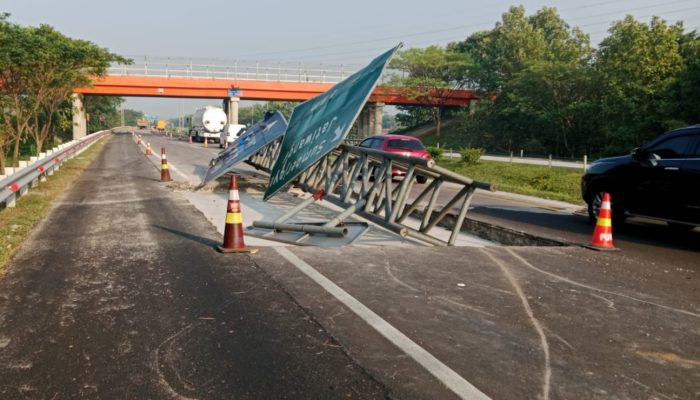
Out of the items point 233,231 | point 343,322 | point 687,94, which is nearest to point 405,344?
point 343,322

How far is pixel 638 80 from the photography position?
123ft

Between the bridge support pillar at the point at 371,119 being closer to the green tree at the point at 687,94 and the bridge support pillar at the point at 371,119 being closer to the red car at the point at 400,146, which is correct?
the green tree at the point at 687,94

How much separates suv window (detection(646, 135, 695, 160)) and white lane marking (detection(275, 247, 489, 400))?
21.6 ft

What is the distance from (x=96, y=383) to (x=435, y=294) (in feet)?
10.7

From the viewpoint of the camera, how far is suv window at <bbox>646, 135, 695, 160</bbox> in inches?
348

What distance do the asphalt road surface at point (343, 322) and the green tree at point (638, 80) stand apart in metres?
31.4

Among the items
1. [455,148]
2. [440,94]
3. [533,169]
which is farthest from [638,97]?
[440,94]

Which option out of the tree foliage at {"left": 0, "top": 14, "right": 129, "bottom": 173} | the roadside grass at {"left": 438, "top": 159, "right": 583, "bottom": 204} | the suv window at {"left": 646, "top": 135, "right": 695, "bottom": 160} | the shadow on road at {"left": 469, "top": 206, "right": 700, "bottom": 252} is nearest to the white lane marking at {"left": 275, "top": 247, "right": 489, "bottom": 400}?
the shadow on road at {"left": 469, "top": 206, "right": 700, "bottom": 252}

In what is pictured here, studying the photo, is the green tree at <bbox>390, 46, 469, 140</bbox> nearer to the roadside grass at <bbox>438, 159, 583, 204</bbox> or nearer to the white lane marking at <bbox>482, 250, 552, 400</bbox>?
the roadside grass at <bbox>438, 159, 583, 204</bbox>

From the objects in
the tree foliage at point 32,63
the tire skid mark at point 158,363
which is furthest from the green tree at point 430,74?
the tire skid mark at point 158,363

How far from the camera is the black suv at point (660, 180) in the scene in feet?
28.2

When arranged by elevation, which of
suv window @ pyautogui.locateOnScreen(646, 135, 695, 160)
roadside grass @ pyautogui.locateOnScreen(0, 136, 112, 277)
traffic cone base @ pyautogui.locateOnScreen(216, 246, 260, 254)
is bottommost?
traffic cone base @ pyautogui.locateOnScreen(216, 246, 260, 254)

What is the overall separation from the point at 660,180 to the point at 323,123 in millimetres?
5728

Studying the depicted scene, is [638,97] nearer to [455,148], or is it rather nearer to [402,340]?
[455,148]
